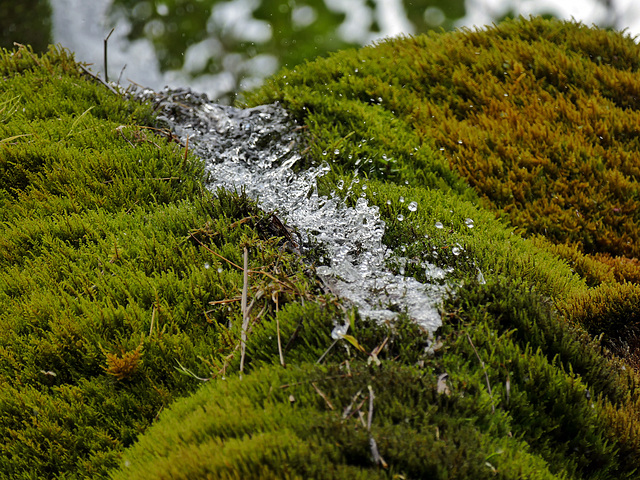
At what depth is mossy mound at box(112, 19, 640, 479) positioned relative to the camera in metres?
1.19

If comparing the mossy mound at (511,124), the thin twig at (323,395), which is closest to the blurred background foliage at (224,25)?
the mossy mound at (511,124)

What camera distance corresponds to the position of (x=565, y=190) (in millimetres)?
2746

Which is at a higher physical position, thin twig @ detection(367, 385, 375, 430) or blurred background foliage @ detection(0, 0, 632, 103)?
blurred background foliage @ detection(0, 0, 632, 103)

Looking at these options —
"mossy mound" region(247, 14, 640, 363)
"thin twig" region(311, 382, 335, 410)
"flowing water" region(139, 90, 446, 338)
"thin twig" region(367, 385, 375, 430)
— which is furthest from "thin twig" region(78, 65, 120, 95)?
"thin twig" region(367, 385, 375, 430)

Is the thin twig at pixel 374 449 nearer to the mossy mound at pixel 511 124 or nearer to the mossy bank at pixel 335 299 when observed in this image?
the mossy bank at pixel 335 299

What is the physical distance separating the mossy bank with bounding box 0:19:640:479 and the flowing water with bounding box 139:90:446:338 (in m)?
0.09

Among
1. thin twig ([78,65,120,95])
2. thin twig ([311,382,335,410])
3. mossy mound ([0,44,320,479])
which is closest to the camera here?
thin twig ([311,382,335,410])

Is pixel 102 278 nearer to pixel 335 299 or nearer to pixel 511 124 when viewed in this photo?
pixel 335 299

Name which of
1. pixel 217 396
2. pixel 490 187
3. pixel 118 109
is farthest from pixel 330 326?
pixel 118 109

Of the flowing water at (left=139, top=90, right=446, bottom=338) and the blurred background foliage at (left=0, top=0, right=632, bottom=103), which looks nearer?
the flowing water at (left=139, top=90, right=446, bottom=338)

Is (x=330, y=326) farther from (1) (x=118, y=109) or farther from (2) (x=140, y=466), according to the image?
(1) (x=118, y=109)

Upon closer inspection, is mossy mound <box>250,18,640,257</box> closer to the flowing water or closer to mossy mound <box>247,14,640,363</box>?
mossy mound <box>247,14,640,363</box>

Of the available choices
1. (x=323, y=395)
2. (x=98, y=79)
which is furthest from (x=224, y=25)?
(x=323, y=395)

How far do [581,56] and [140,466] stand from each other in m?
3.92
